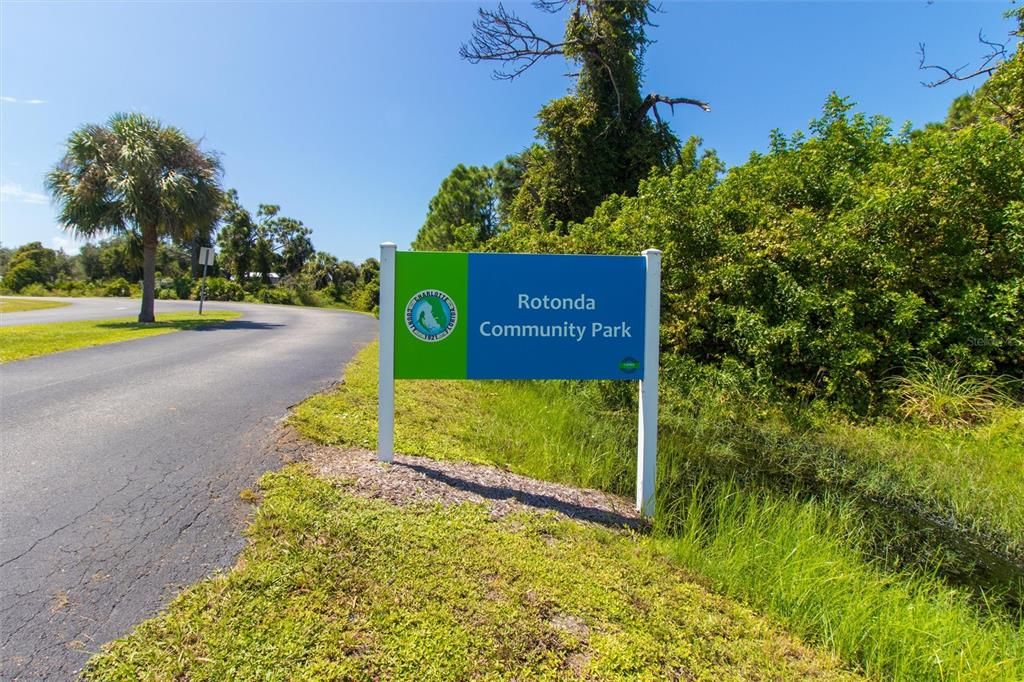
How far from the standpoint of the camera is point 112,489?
3.36 m

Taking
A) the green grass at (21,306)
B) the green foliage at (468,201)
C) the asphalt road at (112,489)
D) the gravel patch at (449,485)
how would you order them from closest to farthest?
the asphalt road at (112,489) < the gravel patch at (449,485) < the green grass at (21,306) < the green foliage at (468,201)

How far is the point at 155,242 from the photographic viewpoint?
1792 centimetres

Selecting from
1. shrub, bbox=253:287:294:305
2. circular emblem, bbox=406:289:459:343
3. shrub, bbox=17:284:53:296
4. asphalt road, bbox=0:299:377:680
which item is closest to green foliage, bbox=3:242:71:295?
shrub, bbox=17:284:53:296

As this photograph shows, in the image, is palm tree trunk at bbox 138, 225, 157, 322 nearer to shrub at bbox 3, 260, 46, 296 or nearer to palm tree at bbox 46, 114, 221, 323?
palm tree at bbox 46, 114, 221, 323

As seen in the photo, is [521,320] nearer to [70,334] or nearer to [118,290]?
[70,334]

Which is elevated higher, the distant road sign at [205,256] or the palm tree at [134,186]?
the palm tree at [134,186]

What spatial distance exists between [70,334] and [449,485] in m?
13.0

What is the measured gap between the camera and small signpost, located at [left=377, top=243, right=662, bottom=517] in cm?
388

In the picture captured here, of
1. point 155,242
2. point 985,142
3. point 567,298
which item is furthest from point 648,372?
point 155,242

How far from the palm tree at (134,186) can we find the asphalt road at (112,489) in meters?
12.0

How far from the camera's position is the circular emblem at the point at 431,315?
153 inches

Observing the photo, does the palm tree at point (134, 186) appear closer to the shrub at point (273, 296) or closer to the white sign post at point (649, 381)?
the white sign post at point (649, 381)

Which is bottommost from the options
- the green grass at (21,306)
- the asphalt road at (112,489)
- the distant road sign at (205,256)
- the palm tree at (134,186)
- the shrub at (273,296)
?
the asphalt road at (112,489)

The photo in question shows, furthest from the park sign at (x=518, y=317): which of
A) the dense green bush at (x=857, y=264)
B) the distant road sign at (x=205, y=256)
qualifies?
the distant road sign at (x=205, y=256)
